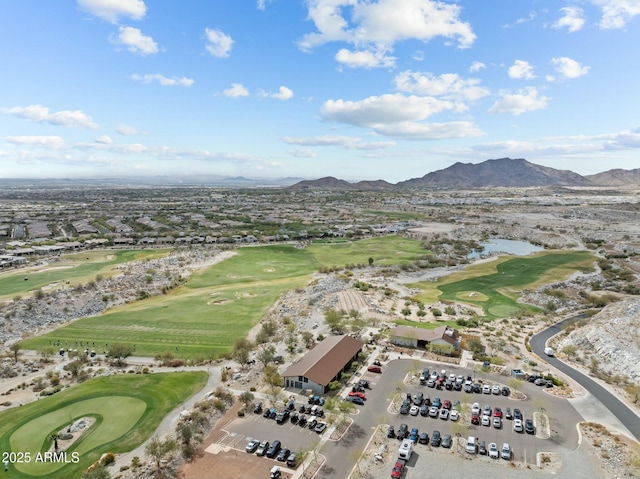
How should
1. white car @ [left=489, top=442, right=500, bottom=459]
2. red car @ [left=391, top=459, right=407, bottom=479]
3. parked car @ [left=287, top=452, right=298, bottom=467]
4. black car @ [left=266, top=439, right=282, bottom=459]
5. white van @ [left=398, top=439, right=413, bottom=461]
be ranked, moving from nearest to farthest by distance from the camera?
red car @ [left=391, top=459, right=407, bottom=479] < parked car @ [left=287, top=452, right=298, bottom=467] < white van @ [left=398, top=439, right=413, bottom=461] < white car @ [left=489, top=442, right=500, bottom=459] < black car @ [left=266, top=439, right=282, bottom=459]

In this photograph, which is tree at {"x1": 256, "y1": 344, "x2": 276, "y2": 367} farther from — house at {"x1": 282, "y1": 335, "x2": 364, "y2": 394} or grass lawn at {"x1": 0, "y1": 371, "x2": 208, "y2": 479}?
grass lawn at {"x1": 0, "y1": 371, "x2": 208, "y2": 479}

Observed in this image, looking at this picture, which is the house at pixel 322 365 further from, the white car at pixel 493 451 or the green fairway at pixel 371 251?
the green fairway at pixel 371 251

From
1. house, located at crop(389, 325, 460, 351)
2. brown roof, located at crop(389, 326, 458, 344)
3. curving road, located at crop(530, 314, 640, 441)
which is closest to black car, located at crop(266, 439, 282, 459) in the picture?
house, located at crop(389, 325, 460, 351)

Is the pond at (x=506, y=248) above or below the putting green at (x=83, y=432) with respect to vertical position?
above

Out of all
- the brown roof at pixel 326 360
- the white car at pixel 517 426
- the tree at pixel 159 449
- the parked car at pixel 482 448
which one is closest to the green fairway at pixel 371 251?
the brown roof at pixel 326 360

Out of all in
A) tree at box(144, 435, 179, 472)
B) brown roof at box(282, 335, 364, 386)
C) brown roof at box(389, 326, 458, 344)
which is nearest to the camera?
tree at box(144, 435, 179, 472)
